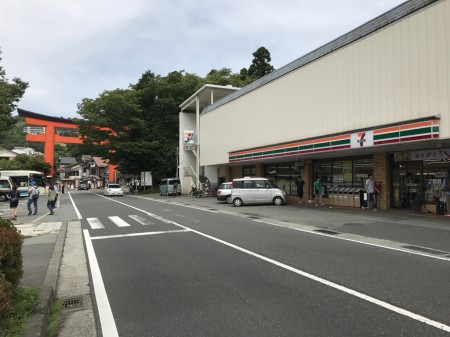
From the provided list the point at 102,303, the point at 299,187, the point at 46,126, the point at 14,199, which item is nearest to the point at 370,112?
the point at 299,187

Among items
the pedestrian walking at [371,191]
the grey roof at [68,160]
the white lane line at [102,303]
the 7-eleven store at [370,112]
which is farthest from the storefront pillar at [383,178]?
the grey roof at [68,160]

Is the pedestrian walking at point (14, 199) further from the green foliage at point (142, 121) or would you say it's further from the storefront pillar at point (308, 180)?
the green foliage at point (142, 121)

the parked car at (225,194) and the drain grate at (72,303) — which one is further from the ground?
the parked car at (225,194)

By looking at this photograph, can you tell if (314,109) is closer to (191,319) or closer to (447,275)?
(447,275)

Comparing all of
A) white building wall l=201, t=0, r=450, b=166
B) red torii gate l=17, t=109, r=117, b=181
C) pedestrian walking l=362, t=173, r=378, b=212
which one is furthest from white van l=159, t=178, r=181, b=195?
red torii gate l=17, t=109, r=117, b=181

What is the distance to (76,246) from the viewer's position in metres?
10.1

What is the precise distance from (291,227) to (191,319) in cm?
878

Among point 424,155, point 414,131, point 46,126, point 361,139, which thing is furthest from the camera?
point 46,126

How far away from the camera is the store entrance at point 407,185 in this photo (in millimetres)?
16327

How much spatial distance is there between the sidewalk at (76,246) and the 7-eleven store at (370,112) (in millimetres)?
2427

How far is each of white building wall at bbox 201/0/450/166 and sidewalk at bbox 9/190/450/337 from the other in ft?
13.1

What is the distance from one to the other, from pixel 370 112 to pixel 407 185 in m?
3.84

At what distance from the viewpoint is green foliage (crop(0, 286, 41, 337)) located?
12.2 ft

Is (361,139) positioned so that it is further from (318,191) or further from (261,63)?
(261,63)
